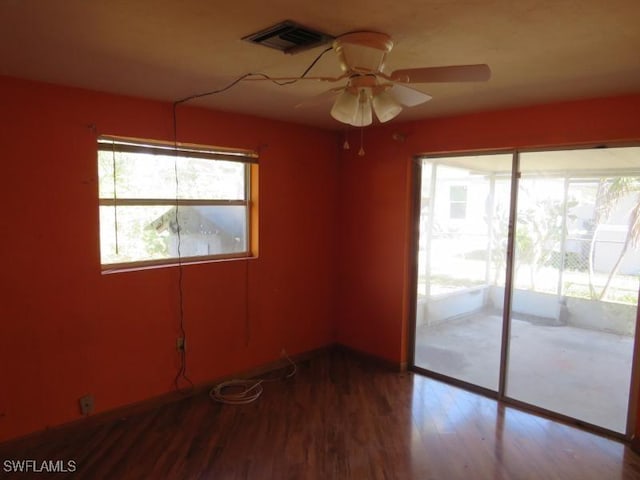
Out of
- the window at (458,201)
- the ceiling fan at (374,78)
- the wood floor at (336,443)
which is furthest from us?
the window at (458,201)

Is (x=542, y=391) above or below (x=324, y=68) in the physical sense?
below

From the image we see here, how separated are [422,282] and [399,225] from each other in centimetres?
61

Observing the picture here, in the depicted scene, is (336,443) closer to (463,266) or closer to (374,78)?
(463,266)

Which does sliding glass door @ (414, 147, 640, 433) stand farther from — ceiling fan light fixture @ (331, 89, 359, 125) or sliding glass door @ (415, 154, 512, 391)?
ceiling fan light fixture @ (331, 89, 359, 125)

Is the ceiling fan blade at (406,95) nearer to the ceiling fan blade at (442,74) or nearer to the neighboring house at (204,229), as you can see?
the ceiling fan blade at (442,74)

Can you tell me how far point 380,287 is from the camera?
14.0ft

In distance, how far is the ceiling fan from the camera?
167 centimetres

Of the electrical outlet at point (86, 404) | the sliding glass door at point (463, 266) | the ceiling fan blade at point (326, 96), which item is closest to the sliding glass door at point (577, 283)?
the sliding glass door at point (463, 266)

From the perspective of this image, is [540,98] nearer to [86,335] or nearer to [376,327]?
[376,327]

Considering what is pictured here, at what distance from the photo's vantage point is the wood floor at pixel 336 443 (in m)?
2.59

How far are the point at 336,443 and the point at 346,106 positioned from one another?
2219 millimetres

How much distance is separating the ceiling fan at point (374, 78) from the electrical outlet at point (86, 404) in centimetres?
257

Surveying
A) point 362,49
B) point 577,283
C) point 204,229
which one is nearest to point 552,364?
point 577,283

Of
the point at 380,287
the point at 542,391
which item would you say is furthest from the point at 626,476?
the point at 380,287
